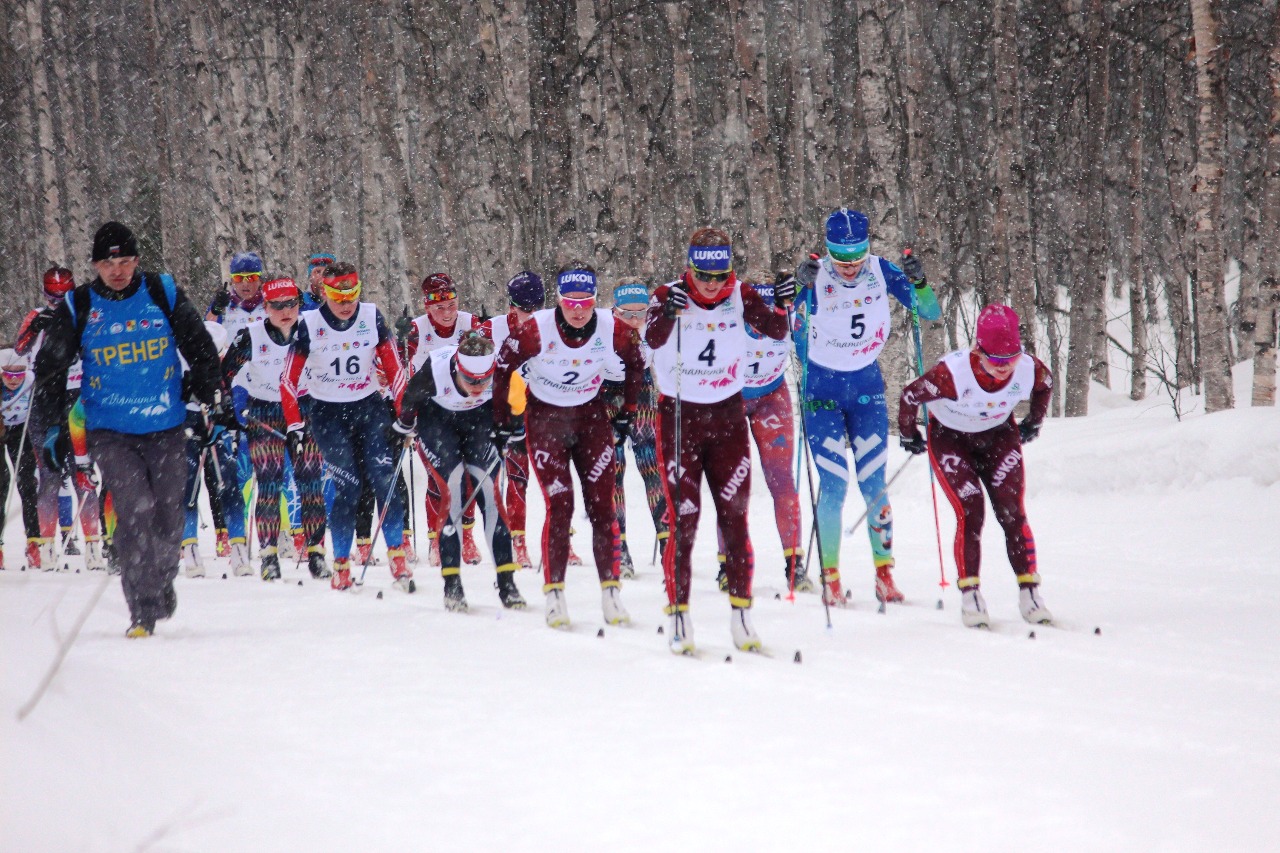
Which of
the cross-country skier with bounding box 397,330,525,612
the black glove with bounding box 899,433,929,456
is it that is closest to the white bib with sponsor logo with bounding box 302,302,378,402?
the cross-country skier with bounding box 397,330,525,612

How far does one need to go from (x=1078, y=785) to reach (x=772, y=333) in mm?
3040

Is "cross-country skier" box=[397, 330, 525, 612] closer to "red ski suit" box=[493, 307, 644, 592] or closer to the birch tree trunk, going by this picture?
"red ski suit" box=[493, 307, 644, 592]

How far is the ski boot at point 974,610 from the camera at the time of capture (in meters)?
6.54

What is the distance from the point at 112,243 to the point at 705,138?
80.8 ft

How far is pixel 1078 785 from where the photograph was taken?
381cm

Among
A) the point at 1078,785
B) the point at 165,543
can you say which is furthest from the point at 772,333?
the point at 165,543

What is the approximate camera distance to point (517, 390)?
7.15m

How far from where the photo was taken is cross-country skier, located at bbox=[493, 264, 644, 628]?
6.58 metres

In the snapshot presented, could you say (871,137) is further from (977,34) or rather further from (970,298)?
(970,298)

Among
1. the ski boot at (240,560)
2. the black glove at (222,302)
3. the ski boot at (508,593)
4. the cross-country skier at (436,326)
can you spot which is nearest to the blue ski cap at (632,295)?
the cross-country skier at (436,326)

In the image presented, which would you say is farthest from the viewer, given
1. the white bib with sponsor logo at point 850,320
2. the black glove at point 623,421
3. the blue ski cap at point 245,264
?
the blue ski cap at point 245,264

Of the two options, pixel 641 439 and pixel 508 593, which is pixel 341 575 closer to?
pixel 508 593

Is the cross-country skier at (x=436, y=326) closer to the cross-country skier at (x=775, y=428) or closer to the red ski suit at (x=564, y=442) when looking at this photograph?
the cross-country skier at (x=775, y=428)

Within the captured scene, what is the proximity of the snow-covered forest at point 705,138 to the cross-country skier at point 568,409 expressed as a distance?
697 centimetres
